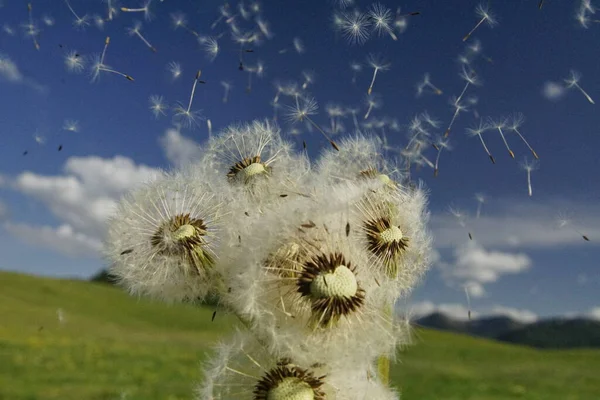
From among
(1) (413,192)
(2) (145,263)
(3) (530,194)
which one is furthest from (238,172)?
(3) (530,194)

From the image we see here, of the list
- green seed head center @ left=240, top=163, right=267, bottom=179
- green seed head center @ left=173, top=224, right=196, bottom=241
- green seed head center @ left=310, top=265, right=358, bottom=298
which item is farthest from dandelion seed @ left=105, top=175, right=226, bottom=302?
green seed head center @ left=310, top=265, right=358, bottom=298

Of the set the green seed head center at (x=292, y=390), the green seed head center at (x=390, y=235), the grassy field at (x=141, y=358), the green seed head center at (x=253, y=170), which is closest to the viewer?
the green seed head center at (x=292, y=390)

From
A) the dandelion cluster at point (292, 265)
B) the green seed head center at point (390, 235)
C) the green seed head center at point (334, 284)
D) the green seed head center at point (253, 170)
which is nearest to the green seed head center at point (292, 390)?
the dandelion cluster at point (292, 265)

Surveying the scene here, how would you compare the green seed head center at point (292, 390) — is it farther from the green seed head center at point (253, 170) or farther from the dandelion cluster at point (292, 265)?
the green seed head center at point (253, 170)

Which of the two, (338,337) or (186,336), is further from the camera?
(186,336)

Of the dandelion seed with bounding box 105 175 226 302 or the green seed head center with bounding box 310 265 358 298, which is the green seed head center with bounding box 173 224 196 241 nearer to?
the dandelion seed with bounding box 105 175 226 302

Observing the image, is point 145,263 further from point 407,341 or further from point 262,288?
point 407,341
